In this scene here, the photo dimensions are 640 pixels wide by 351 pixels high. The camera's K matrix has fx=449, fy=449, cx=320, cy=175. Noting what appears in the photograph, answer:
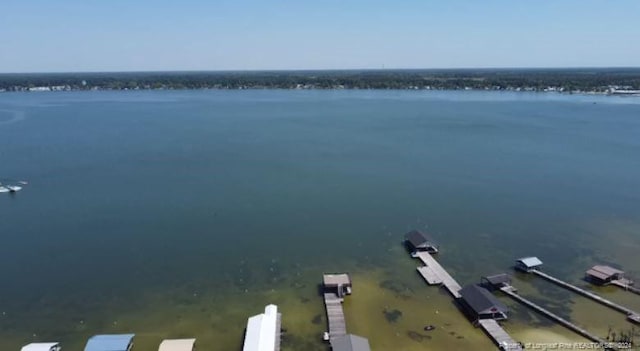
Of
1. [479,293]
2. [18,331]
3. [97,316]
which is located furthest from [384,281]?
[18,331]

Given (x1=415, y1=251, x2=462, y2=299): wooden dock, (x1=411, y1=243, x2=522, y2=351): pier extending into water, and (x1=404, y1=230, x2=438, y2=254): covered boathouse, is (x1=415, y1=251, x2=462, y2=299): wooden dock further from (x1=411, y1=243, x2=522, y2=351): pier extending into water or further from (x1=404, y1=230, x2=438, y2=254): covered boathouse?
(x1=404, y1=230, x2=438, y2=254): covered boathouse

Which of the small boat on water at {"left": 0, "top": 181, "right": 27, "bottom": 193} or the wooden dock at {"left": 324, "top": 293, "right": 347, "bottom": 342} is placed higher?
the small boat on water at {"left": 0, "top": 181, "right": 27, "bottom": 193}

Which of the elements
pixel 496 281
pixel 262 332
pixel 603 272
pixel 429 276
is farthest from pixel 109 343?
pixel 603 272

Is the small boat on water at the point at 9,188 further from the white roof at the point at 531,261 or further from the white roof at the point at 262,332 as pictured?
the white roof at the point at 531,261

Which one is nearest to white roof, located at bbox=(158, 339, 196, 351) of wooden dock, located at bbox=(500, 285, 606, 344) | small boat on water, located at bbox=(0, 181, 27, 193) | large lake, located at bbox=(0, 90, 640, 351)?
large lake, located at bbox=(0, 90, 640, 351)

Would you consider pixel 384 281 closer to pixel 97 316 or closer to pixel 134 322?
pixel 134 322

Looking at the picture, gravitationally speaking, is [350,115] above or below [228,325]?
above
